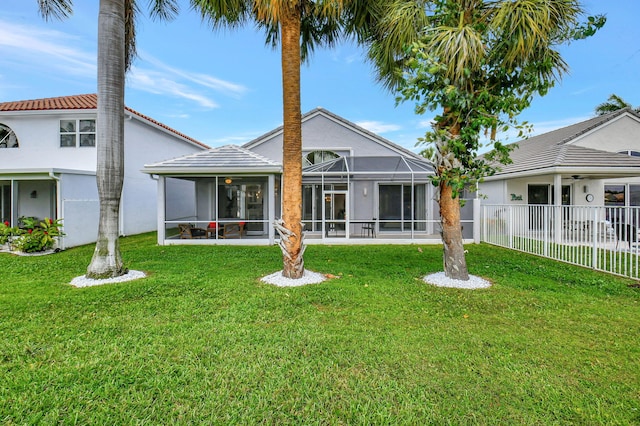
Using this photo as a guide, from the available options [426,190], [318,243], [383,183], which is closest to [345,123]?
[383,183]

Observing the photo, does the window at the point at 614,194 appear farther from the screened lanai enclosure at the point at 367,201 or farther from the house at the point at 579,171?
the screened lanai enclosure at the point at 367,201

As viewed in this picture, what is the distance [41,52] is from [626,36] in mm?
28271

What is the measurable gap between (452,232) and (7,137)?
2175cm

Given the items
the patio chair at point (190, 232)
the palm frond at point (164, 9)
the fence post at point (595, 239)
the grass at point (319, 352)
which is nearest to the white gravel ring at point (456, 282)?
the grass at point (319, 352)

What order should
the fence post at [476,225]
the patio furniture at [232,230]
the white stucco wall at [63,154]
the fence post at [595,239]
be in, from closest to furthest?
1. the fence post at [595,239]
2. the fence post at [476,225]
3. the patio furniture at [232,230]
4. the white stucco wall at [63,154]

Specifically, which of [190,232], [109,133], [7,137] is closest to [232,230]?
[190,232]

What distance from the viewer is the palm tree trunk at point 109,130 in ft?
22.9

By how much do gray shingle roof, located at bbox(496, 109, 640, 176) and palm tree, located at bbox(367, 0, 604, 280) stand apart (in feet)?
19.1

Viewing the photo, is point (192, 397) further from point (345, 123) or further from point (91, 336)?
point (345, 123)

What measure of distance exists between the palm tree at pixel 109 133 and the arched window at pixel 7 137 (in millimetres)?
14133

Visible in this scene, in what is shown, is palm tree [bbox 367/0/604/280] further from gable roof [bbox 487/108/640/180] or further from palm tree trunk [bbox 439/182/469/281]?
gable roof [bbox 487/108/640/180]

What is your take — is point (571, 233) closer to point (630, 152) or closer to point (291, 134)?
point (291, 134)

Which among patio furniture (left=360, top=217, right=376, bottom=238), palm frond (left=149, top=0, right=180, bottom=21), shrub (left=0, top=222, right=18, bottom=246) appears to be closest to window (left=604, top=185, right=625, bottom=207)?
patio furniture (left=360, top=217, right=376, bottom=238)

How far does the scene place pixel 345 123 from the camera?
17062 mm
